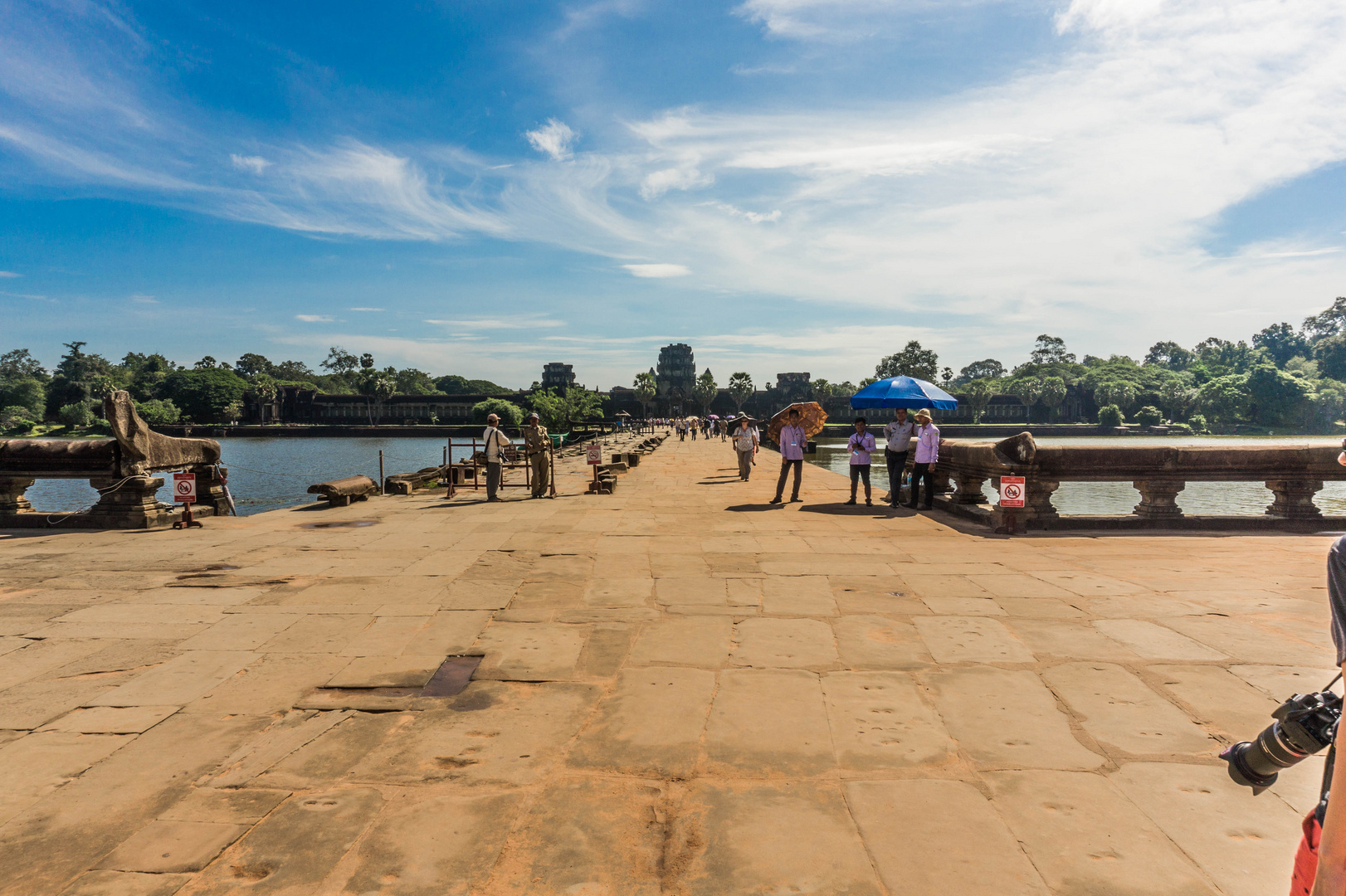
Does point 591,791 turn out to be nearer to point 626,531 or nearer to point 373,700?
point 373,700

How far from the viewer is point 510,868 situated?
6.87ft

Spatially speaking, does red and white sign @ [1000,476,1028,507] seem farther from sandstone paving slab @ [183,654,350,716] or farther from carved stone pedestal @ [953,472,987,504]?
sandstone paving slab @ [183,654,350,716]

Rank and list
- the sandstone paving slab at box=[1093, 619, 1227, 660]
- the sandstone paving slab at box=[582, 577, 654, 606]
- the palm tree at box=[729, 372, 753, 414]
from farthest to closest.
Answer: the palm tree at box=[729, 372, 753, 414] < the sandstone paving slab at box=[582, 577, 654, 606] < the sandstone paving slab at box=[1093, 619, 1227, 660]

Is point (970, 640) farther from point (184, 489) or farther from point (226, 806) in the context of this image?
point (184, 489)

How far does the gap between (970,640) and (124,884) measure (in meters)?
4.16

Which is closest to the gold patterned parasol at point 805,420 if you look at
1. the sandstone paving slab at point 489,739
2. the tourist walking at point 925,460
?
the tourist walking at point 925,460

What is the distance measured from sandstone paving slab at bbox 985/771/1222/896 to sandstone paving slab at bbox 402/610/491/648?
10.0ft

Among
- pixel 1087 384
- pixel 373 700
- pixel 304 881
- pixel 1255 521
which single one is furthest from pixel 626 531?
pixel 1087 384

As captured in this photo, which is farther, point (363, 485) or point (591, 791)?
point (363, 485)

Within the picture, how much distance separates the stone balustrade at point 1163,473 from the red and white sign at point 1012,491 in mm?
113

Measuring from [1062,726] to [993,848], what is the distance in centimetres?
111

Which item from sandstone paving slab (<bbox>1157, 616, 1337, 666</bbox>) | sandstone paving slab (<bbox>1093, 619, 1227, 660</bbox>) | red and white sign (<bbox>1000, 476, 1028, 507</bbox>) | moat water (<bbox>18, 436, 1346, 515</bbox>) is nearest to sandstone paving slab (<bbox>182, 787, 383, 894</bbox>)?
sandstone paving slab (<bbox>1093, 619, 1227, 660</bbox>)

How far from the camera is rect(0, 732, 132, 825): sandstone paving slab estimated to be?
2.52 meters

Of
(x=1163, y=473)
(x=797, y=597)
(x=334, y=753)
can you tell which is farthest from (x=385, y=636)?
(x=1163, y=473)
